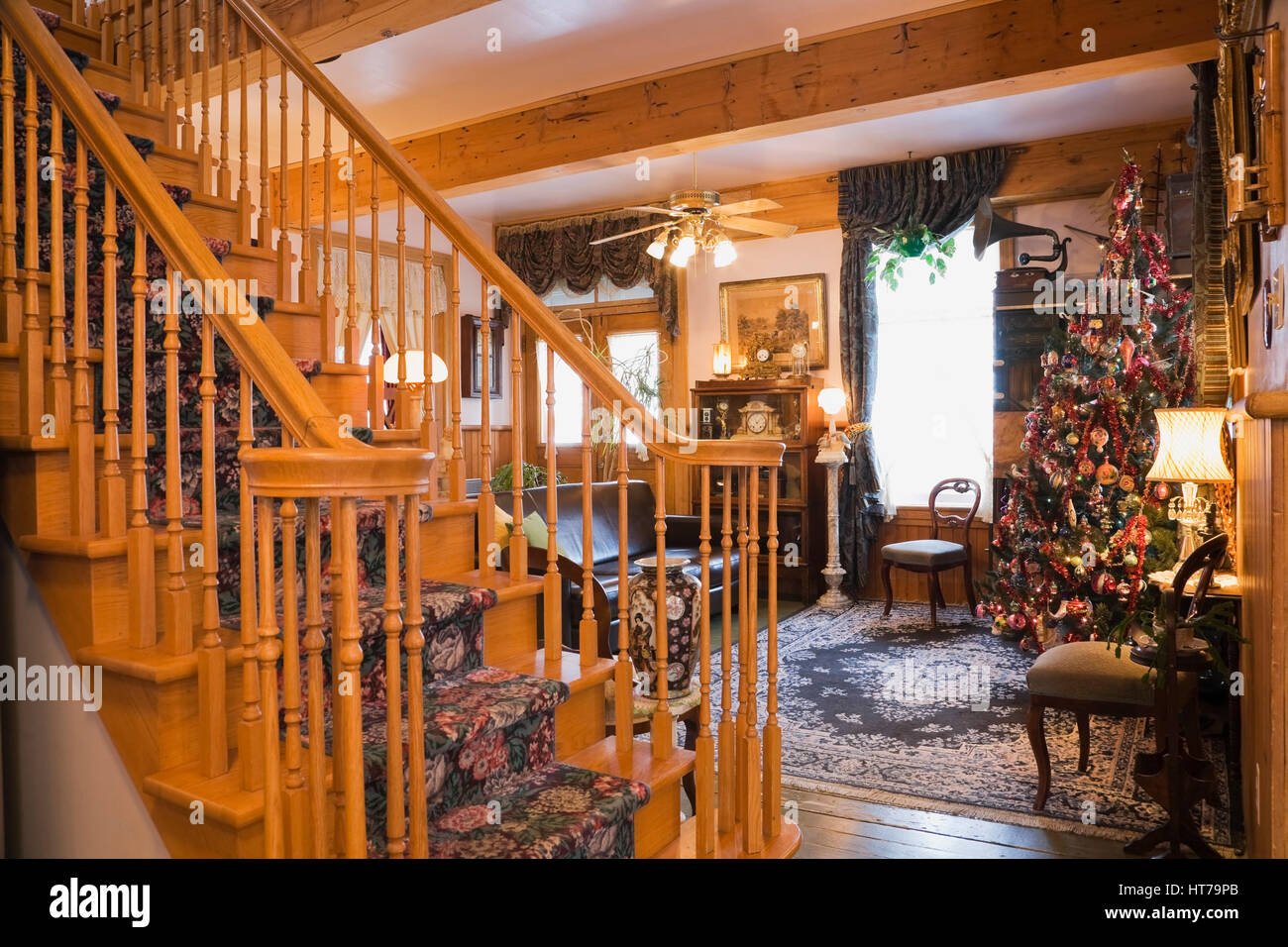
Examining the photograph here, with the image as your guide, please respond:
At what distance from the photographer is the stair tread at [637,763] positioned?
233 centimetres

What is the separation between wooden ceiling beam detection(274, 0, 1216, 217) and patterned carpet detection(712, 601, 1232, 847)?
2902mm

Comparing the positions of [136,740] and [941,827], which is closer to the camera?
[136,740]

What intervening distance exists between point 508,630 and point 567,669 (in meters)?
0.25

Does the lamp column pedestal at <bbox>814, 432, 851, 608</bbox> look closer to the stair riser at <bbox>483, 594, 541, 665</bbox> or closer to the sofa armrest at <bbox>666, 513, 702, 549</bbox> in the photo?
the sofa armrest at <bbox>666, 513, 702, 549</bbox>

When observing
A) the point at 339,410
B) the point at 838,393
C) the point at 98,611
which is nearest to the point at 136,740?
the point at 98,611

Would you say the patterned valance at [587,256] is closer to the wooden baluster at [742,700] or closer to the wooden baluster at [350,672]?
the wooden baluster at [742,700]

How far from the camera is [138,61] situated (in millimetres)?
3580

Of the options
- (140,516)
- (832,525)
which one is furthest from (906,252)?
(140,516)

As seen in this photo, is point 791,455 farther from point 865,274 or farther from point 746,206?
point 746,206

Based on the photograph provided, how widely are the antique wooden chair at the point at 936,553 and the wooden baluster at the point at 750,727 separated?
13.2 ft

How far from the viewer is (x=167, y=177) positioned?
3.23 metres

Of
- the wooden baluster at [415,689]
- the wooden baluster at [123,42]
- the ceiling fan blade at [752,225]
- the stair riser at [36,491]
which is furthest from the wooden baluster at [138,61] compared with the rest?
the ceiling fan blade at [752,225]

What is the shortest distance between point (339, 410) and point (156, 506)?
0.78 m

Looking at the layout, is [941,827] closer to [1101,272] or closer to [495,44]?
[1101,272]
